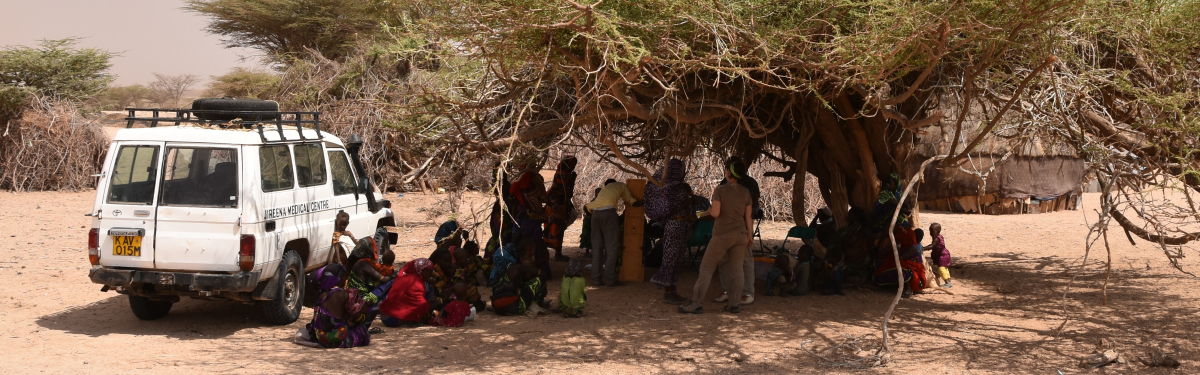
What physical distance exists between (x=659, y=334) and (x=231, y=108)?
4097 mm

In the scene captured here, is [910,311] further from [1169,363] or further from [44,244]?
[44,244]

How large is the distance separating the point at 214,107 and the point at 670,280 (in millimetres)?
4333

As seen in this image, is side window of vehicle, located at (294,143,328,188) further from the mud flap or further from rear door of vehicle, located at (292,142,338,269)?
the mud flap

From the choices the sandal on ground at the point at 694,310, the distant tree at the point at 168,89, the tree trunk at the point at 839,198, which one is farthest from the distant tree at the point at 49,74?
the distant tree at the point at 168,89

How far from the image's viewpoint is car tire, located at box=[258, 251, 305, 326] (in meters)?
6.75

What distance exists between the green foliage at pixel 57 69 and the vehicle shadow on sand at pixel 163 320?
14943mm

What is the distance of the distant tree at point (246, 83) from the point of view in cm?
2133

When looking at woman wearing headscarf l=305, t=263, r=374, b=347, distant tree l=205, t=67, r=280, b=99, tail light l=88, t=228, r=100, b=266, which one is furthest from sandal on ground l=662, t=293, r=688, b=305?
distant tree l=205, t=67, r=280, b=99

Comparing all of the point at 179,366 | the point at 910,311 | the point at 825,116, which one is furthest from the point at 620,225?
the point at 179,366

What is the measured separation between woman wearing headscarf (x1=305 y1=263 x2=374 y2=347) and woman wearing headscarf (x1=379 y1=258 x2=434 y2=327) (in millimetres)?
541

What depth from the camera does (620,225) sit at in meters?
9.13

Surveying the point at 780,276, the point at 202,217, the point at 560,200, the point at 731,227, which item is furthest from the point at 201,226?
the point at 780,276

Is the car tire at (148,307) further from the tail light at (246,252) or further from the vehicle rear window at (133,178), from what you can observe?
the tail light at (246,252)

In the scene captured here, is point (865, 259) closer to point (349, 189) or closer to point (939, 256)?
point (939, 256)
